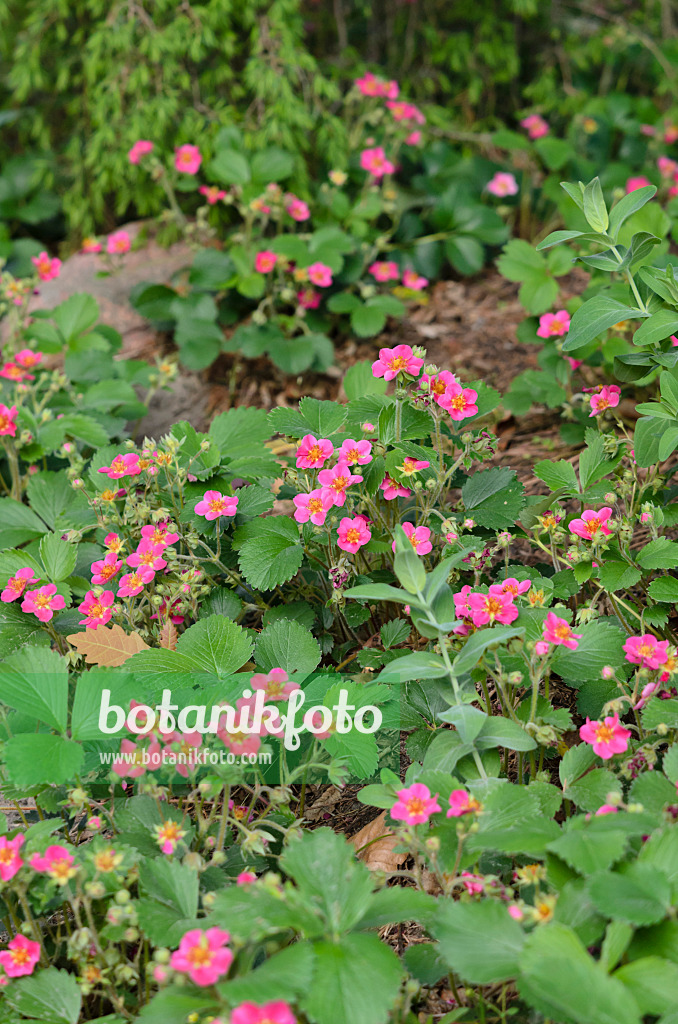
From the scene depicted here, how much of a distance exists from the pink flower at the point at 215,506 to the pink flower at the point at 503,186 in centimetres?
224

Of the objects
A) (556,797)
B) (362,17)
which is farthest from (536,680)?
(362,17)

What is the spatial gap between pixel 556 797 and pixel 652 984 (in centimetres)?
34

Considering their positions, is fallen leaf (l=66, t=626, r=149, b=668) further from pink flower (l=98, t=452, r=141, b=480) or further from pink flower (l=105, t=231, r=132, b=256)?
pink flower (l=105, t=231, r=132, b=256)

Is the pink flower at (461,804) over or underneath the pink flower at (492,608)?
underneath

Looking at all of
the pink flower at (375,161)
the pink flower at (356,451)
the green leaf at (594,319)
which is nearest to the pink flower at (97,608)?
the pink flower at (356,451)

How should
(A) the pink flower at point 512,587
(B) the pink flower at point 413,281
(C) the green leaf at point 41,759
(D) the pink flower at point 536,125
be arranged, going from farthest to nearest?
(D) the pink flower at point 536,125, (B) the pink flower at point 413,281, (A) the pink flower at point 512,587, (C) the green leaf at point 41,759

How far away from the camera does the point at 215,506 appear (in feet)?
5.63

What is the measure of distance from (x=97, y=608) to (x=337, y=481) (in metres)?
0.56

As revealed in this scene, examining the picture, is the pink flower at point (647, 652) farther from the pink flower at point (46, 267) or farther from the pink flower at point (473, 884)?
the pink flower at point (46, 267)

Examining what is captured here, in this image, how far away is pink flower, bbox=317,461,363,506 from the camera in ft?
5.24

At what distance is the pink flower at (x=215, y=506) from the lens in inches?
66.9

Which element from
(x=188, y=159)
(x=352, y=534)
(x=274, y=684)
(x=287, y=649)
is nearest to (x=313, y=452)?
(x=352, y=534)

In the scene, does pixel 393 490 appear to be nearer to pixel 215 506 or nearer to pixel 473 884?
pixel 215 506

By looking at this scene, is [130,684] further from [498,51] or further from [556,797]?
[498,51]
